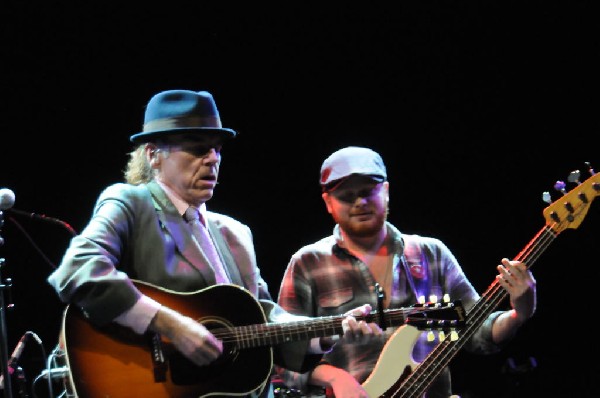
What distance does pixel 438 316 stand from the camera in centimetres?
311

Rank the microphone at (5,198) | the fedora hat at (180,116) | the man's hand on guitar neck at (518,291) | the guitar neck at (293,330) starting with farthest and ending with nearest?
the microphone at (5,198) < the man's hand on guitar neck at (518,291) < the fedora hat at (180,116) < the guitar neck at (293,330)

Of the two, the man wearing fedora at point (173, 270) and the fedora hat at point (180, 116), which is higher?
the fedora hat at point (180, 116)

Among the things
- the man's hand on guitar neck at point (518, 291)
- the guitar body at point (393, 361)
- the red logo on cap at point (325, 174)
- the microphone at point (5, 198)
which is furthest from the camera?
the microphone at point (5, 198)

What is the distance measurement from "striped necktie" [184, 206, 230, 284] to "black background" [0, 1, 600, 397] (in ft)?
11.1

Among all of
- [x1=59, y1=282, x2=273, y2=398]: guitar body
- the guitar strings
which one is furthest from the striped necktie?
the guitar strings

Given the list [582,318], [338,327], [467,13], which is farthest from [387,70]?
[338,327]

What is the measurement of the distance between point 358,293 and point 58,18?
12.9ft

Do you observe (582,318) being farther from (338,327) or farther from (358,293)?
(338,327)

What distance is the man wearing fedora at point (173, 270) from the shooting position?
2727mm

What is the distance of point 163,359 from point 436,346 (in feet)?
4.80

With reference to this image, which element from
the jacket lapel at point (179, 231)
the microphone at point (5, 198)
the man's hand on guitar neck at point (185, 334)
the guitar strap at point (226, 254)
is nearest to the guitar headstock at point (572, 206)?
the guitar strap at point (226, 254)

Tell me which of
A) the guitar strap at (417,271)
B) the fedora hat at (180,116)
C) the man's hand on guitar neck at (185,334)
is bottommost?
the man's hand on guitar neck at (185,334)

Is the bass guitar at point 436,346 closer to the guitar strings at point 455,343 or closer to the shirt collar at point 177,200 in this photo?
the guitar strings at point 455,343

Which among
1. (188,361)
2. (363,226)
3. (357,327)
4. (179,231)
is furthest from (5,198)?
(357,327)
